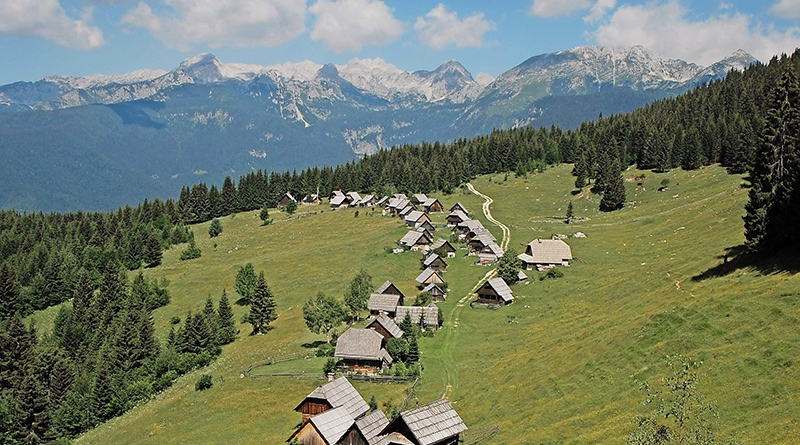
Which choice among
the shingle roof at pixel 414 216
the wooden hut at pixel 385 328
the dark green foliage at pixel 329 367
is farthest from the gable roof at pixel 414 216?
the dark green foliage at pixel 329 367

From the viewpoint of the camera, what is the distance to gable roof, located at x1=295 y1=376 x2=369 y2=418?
48.2m

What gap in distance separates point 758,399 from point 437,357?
36642 mm

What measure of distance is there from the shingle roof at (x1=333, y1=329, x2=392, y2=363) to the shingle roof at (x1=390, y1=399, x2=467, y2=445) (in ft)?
74.4

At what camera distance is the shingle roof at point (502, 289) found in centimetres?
8444

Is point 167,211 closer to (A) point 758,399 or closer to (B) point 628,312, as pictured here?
(B) point 628,312

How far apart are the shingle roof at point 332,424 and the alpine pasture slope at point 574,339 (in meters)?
6.42

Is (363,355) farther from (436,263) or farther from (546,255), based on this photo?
(546,255)

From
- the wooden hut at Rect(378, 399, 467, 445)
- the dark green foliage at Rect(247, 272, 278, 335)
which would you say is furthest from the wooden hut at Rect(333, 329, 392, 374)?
the dark green foliage at Rect(247, 272, 278, 335)

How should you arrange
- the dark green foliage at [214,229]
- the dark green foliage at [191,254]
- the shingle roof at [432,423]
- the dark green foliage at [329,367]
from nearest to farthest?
the shingle roof at [432,423] < the dark green foliage at [329,367] < the dark green foliage at [191,254] < the dark green foliage at [214,229]

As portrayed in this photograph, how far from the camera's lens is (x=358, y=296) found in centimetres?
8638

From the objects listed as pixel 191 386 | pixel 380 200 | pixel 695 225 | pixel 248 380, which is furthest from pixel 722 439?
pixel 380 200

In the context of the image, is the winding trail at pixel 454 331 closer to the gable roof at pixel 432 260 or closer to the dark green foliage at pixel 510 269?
the dark green foliage at pixel 510 269

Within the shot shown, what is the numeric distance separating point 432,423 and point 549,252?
64.4 metres

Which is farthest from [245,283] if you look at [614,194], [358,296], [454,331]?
[614,194]
